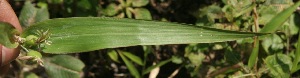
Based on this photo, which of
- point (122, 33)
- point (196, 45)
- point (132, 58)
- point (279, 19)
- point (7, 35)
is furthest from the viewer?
point (132, 58)

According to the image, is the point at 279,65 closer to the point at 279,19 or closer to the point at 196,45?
the point at 279,19

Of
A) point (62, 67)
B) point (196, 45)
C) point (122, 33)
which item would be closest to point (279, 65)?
point (196, 45)

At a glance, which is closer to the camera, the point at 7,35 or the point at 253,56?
the point at 7,35

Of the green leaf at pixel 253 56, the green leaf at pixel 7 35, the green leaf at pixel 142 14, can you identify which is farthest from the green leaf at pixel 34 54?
the green leaf at pixel 253 56

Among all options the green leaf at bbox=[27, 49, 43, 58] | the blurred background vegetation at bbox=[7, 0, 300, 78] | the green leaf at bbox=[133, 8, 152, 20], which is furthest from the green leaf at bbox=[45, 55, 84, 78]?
the green leaf at bbox=[27, 49, 43, 58]

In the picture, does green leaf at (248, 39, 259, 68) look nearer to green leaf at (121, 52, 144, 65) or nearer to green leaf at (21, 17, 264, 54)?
green leaf at (21, 17, 264, 54)

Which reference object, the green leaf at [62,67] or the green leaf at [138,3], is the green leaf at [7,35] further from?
the green leaf at [138,3]
